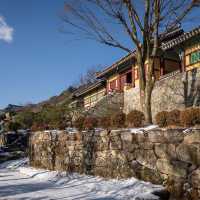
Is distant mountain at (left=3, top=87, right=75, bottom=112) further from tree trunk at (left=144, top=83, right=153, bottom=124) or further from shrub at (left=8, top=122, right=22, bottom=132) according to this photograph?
tree trunk at (left=144, top=83, right=153, bottom=124)

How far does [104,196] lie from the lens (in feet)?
28.3

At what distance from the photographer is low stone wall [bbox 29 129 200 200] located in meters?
8.25

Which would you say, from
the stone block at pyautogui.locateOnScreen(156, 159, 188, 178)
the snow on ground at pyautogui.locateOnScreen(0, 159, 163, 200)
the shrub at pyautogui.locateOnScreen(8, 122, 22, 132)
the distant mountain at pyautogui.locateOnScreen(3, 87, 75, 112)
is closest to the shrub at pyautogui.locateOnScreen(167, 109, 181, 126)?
the stone block at pyautogui.locateOnScreen(156, 159, 188, 178)

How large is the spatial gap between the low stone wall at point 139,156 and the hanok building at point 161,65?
665 cm

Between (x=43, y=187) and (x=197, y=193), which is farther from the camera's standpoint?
(x=43, y=187)

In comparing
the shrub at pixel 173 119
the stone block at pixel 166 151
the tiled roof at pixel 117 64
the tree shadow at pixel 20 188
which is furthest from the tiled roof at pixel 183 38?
the tree shadow at pixel 20 188

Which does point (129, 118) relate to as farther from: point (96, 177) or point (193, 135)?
point (193, 135)

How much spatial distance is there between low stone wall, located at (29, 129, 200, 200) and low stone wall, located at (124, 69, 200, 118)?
22.9ft

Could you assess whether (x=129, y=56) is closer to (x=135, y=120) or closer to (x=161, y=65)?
(x=161, y=65)

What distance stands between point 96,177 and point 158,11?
7.77 m

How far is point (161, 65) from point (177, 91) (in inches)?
240

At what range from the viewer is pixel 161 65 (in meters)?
24.5

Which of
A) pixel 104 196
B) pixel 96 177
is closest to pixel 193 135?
pixel 104 196

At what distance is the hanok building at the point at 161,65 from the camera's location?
65.1 ft
